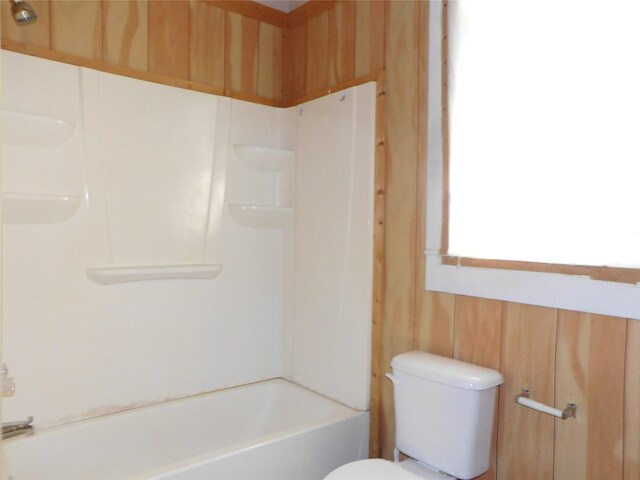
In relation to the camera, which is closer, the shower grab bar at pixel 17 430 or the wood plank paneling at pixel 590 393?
the wood plank paneling at pixel 590 393

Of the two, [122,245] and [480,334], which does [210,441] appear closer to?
[122,245]

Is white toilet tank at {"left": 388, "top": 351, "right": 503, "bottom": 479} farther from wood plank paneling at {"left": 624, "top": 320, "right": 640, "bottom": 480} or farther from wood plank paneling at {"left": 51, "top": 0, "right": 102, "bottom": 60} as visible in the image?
wood plank paneling at {"left": 51, "top": 0, "right": 102, "bottom": 60}

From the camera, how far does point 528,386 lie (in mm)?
1584

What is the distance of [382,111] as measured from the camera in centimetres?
206

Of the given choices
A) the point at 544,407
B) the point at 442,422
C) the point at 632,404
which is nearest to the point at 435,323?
the point at 442,422

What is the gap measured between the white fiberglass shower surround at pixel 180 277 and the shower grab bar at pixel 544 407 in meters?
0.70

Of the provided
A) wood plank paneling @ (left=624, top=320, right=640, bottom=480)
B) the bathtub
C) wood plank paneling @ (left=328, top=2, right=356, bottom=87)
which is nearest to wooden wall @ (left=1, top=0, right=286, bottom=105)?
wood plank paneling @ (left=328, top=2, right=356, bottom=87)

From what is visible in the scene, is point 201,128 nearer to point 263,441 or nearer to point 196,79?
point 196,79

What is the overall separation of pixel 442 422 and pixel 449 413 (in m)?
0.05

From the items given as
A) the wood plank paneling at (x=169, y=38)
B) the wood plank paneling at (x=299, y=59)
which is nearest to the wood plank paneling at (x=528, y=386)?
the wood plank paneling at (x=299, y=59)

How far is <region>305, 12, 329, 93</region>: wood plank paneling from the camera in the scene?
93.2 inches

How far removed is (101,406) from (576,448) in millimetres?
1802

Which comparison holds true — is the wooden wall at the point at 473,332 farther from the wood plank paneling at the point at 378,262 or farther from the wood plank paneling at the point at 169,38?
the wood plank paneling at the point at 169,38

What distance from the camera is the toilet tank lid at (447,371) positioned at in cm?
155
